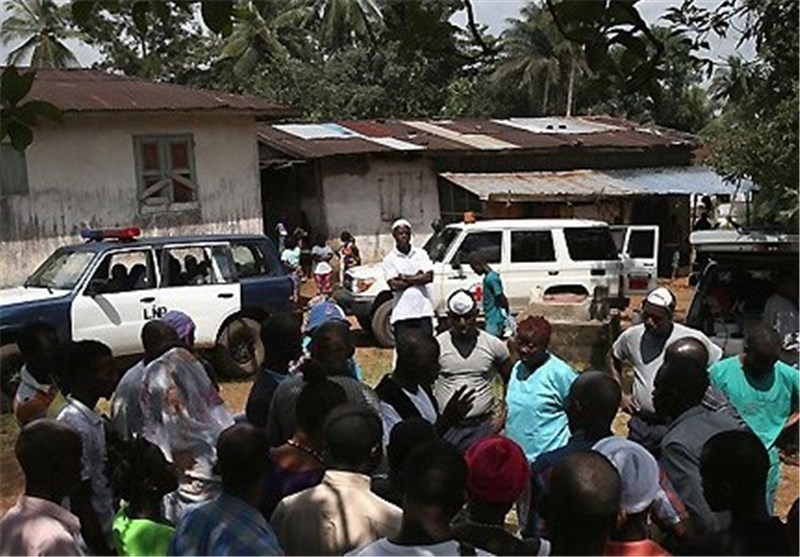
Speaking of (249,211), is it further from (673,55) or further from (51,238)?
(673,55)

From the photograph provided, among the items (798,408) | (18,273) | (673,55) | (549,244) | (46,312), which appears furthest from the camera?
(18,273)

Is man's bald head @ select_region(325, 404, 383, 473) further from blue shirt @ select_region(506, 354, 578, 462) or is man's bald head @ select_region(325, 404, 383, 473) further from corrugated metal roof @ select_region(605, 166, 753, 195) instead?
corrugated metal roof @ select_region(605, 166, 753, 195)

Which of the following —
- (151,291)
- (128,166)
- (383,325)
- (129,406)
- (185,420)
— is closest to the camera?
(185,420)

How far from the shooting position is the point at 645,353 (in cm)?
521

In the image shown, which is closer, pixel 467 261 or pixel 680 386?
pixel 680 386

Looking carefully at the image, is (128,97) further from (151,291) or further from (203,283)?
(151,291)

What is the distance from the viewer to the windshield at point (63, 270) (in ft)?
33.3

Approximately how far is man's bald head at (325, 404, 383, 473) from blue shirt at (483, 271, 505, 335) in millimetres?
7150

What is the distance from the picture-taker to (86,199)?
1508 cm

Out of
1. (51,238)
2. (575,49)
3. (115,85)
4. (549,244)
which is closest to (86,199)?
(51,238)

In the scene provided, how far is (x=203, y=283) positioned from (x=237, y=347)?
86 centimetres

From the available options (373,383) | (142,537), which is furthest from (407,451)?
(373,383)

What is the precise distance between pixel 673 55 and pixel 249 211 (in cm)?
1417

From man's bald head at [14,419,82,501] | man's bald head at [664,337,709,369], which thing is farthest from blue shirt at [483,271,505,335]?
man's bald head at [14,419,82,501]
